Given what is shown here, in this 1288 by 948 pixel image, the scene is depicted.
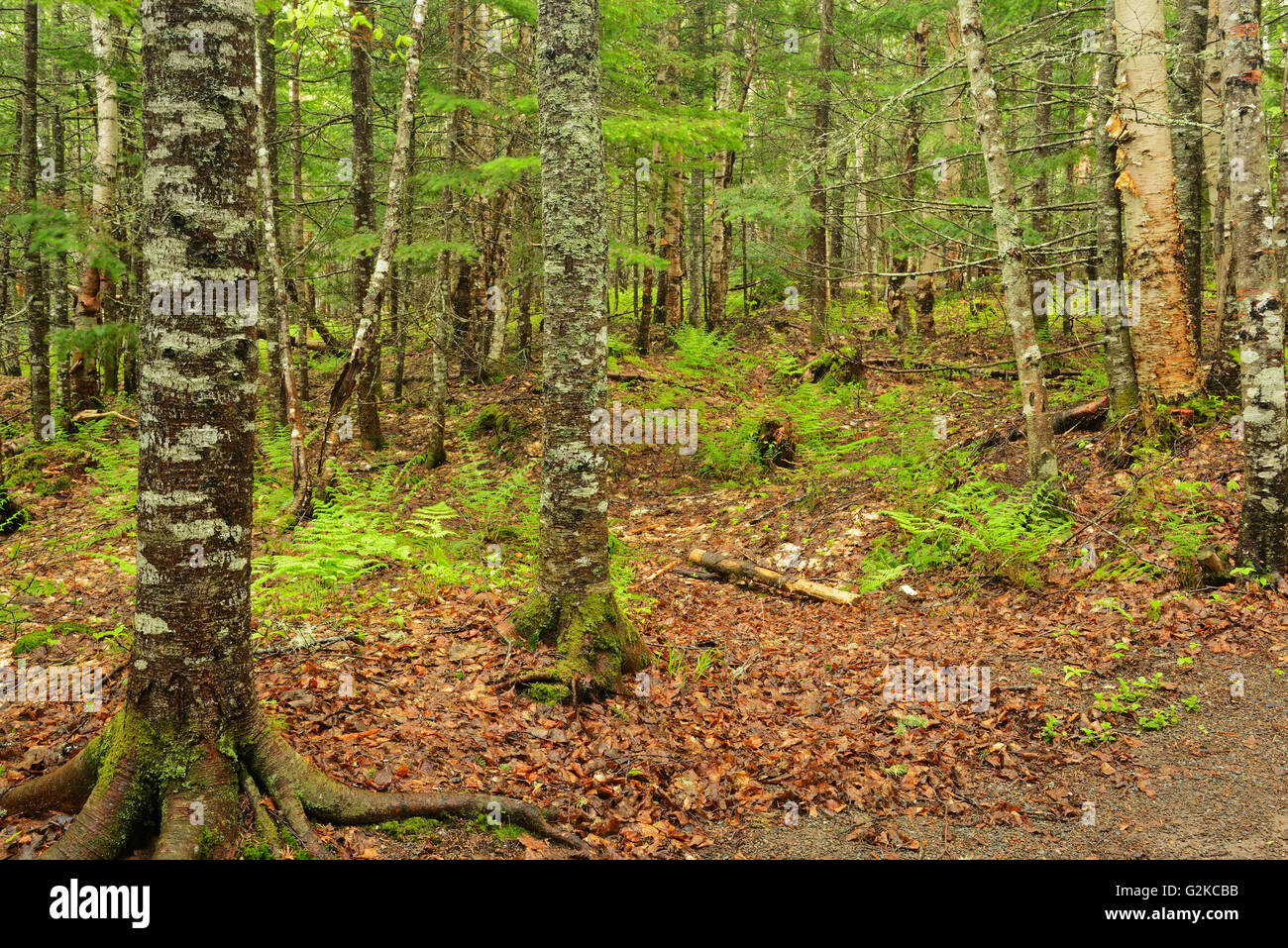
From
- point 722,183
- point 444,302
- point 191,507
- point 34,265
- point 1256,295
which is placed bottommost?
point 191,507

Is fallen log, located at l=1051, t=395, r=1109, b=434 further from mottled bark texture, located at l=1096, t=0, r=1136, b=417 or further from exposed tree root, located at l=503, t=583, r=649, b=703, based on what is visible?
exposed tree root, located at l=503, t=583, r=649, b=703

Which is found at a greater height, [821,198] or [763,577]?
[821,198]

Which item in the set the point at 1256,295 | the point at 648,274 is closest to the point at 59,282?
the point at 648,274

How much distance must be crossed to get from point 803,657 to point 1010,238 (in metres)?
5.19

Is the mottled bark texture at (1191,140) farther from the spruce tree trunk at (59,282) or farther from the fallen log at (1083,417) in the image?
the spruce tree trunk at (59,282)

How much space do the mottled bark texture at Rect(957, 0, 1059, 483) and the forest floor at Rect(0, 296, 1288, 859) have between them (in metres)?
0.78

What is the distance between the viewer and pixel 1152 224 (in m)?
9.15

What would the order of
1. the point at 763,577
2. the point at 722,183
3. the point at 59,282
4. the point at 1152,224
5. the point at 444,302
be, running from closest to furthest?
the point at 763,577 < the point at 1152,224 < the point at 444,302 < the point at 59,282 < the point at 722,183

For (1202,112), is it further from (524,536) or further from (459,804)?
(459,804)

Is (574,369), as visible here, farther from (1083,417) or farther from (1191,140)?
(1191,140)

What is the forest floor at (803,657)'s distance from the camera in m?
4.46

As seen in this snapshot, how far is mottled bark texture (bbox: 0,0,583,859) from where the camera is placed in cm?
320

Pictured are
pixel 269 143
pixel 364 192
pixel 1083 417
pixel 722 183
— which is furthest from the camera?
pixel 722 183
